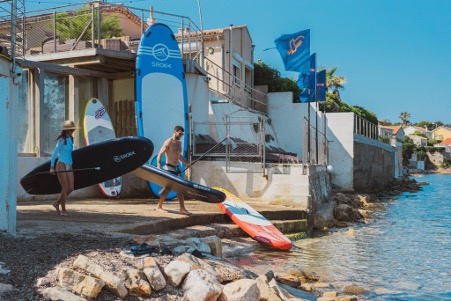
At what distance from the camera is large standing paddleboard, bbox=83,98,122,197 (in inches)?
521

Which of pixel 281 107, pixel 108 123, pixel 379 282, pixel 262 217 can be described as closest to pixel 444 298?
pixel 379 282

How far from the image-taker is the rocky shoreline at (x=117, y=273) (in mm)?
4688

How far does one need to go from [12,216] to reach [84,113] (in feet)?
22.4

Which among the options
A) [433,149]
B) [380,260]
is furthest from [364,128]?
[433,149]

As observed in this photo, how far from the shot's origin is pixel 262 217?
1085 centimetres

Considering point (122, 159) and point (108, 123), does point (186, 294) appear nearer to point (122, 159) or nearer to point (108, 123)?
point (122, 159)

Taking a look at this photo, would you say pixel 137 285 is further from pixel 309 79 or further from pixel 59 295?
pixel 309 79

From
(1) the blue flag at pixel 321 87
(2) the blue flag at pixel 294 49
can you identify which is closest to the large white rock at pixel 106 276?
(2) the blue flag at pixel 294 49

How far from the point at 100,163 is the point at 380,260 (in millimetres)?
5873

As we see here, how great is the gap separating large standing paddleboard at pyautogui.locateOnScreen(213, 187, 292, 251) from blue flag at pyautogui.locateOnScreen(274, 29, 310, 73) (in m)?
7.59

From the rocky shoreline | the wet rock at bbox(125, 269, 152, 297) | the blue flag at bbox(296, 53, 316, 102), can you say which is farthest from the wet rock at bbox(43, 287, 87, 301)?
the blue flag at bbox(296, 53, 316, 102)

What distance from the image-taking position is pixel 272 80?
2677 cm

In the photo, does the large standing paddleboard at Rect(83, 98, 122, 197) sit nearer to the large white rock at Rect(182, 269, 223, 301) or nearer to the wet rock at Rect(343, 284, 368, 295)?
the wet rock at Rect(343, 284, 368, 295)

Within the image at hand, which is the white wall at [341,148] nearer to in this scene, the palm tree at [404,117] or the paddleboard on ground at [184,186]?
the paddleboard on ground at [184,186]
